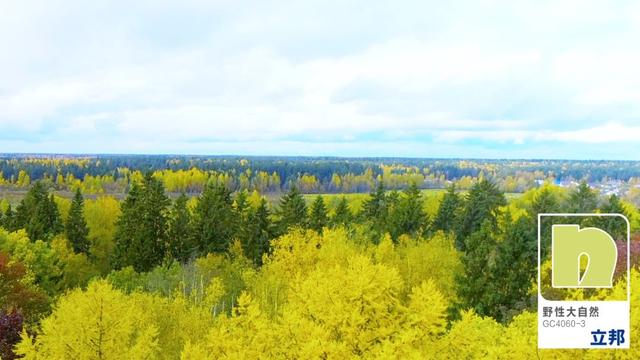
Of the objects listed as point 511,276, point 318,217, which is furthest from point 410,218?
point 511,276

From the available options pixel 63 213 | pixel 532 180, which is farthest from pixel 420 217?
pixel 532 180

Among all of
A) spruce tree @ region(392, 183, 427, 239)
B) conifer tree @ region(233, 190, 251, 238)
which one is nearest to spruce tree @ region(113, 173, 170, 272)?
conifer tree @ region(233, 190, 251, 238)

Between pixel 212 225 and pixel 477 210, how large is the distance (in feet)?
119

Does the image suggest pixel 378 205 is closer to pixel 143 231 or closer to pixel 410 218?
pixel 410 218

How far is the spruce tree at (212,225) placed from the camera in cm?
6938

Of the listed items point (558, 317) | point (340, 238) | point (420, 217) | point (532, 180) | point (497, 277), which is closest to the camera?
point (558, 317)

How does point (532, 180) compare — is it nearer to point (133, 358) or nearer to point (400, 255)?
point (400, 255)

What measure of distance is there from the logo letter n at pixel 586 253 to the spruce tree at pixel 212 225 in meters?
54.3

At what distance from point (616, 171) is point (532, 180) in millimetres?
29765

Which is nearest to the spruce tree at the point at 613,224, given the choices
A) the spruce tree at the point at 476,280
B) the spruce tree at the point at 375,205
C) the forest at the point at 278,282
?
the forest at the point at 278,282

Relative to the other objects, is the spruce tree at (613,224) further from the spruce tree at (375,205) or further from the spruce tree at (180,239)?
the spruce tree at (180,239)

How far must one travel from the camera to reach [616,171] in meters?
119

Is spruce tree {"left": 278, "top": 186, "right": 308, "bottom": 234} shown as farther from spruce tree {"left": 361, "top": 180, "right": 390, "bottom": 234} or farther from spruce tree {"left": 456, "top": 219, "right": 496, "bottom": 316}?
spruce tree {"left": 456, "top": 219, "right": 496, "bottom": 316}

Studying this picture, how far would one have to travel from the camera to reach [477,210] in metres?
79.7
